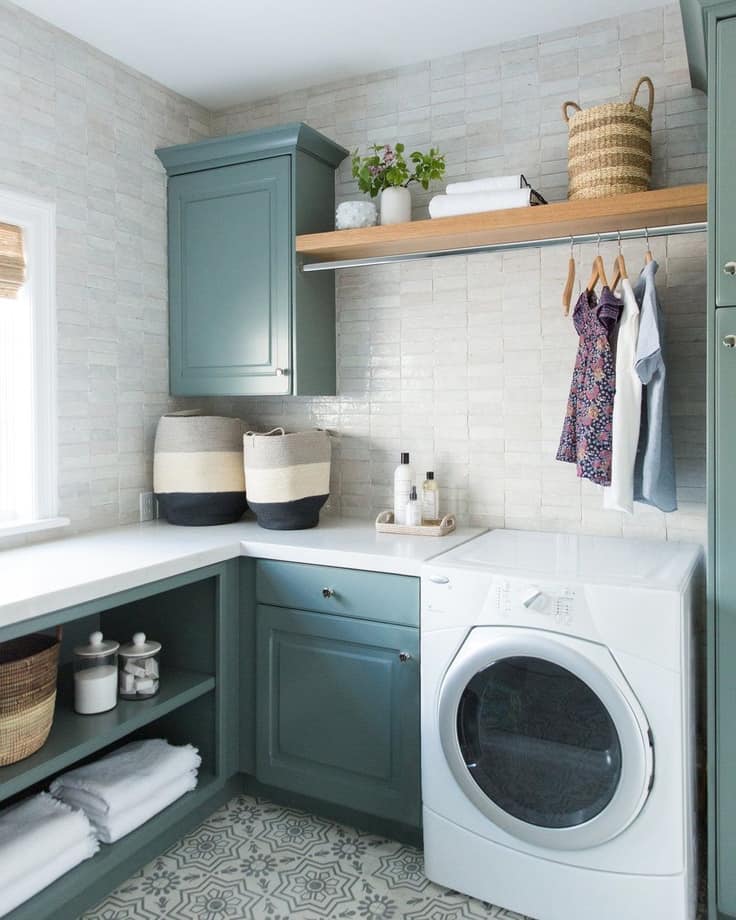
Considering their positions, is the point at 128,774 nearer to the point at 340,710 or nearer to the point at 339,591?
the point at 340,710

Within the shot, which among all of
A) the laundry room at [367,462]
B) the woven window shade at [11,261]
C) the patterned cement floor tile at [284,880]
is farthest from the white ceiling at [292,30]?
the patterned cement floor tile at [284,880]

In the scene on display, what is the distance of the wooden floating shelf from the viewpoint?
2047mm

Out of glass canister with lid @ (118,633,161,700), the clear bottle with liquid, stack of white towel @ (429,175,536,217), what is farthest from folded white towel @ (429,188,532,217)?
glass canister with lid @ (118,633,161,700)

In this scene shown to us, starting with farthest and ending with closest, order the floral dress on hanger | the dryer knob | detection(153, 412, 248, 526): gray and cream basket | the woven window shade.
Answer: detection(153, 412, 248, 526): gray and cream basket, the woven window shade, the floral dress on hanger, the dryer knob

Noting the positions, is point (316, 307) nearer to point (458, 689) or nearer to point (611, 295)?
point (611, 295)

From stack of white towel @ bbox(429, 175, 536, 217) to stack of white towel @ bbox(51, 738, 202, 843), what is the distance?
5.95ft

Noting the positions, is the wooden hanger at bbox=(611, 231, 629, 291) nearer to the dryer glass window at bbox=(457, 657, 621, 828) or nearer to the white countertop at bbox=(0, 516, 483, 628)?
the white countertop at bbox=(0, 516, 483, 628)

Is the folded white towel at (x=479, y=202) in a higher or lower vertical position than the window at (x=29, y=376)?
higher

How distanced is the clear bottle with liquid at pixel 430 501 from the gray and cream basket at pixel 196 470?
67 cm

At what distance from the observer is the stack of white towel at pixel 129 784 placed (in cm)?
198

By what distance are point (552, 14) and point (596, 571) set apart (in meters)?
1.72

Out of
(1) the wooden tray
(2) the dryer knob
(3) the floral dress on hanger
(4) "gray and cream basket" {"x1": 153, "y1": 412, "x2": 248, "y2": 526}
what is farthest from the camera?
(4) "gray and cream basket" {"x1": 153, "y1": 412, "x2": 248, "y2": 526}

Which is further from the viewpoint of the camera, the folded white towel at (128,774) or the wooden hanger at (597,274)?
the wooden hanger at (597,274)

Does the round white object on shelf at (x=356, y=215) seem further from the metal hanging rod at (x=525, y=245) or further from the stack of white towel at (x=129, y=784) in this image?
the stack of white towel at (x=129, y=784)
